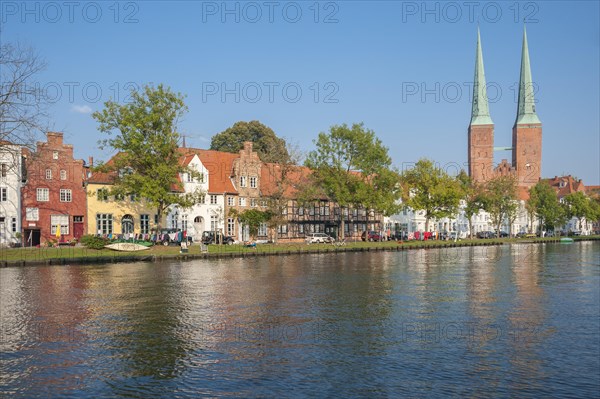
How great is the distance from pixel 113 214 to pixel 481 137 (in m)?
125

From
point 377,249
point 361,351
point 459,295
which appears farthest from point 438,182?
point 361,351

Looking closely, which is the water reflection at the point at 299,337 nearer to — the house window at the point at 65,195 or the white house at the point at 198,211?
the house window at the point at 65,195

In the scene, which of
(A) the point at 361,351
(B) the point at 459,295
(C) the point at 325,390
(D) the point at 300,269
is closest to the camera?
(C) the point at 325,390

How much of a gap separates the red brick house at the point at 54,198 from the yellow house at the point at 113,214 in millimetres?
1198

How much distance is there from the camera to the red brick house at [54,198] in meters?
63.3

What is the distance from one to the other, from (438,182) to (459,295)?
62731 millimetres

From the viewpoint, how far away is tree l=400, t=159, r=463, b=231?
286 feet

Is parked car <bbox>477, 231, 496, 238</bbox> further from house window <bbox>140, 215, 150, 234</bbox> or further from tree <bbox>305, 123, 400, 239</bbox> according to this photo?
house window <bbox>140, 215, 150, 234</bbox>

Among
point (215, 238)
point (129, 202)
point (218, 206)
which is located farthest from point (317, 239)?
point (129, 202)

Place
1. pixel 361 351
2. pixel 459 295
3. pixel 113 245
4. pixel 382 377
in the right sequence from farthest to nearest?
pixel 113 245 < pixel 459 295 < pixel 361 351 < pixel 382 377

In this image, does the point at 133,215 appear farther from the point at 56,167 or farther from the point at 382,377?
the point at 382,377

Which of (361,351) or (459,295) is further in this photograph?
(459,295)

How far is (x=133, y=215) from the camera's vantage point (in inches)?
2719

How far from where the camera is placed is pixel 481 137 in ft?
548
